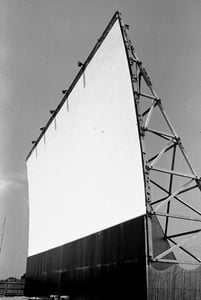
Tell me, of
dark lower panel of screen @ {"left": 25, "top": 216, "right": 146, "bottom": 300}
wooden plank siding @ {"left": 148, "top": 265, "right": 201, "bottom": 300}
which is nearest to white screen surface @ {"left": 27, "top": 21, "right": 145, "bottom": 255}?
dark lower panel of screen @ {"left": 25, "top": 216, "right": 146, "bottom": 300}

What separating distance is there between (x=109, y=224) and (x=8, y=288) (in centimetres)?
2001

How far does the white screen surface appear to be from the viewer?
13.1 metres

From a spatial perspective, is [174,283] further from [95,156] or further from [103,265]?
[95,156]

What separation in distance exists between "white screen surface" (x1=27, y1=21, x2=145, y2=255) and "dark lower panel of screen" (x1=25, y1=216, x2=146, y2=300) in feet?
1.81

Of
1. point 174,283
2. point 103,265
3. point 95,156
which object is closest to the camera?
point 174,283

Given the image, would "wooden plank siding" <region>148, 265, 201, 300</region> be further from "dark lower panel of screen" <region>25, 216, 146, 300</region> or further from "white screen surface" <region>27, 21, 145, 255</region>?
"white screen surface" <region>27, 21, 145, 255</region>

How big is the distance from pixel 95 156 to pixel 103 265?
17.4 ft

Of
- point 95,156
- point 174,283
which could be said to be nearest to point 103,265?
point 174,283

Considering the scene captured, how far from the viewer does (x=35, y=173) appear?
84.4ft

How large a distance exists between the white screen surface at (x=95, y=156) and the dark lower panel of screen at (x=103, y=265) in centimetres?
55

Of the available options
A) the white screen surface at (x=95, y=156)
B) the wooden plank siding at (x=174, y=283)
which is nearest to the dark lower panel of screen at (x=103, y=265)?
the wooden plank siding at (x=174, y=283)

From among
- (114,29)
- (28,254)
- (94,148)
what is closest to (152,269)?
(94,148)

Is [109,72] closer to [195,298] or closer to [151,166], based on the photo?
[151,166]

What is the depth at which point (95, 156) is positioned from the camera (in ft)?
51.5
